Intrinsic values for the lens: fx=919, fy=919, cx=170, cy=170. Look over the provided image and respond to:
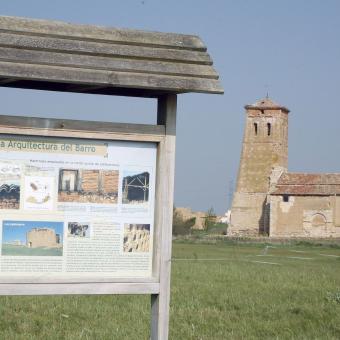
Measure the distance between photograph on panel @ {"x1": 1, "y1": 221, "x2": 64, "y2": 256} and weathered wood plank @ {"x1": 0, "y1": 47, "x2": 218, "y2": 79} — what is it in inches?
50.7

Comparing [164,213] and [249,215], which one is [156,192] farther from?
[249,215]

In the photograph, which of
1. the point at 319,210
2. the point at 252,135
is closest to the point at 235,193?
the point at 252,135

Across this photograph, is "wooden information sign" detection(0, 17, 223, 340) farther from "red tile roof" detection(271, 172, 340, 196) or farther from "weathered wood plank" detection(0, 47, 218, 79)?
"red tile roof" detection(271, 172, 340, 196)

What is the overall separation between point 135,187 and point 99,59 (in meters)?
1.10

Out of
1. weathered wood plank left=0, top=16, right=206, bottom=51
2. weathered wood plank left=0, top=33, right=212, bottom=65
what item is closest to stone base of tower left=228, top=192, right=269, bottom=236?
weathered wood plank left=0, top=16, right=206, bottom=51

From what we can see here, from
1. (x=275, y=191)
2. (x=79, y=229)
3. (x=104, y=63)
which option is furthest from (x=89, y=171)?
(x=275, y=191)

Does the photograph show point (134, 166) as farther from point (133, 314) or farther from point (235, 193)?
point (235, 193)

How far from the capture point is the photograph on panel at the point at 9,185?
7301mm

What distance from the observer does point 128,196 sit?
7609mm

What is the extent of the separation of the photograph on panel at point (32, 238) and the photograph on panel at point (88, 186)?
0.85 feet

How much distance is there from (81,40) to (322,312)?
6.47 m

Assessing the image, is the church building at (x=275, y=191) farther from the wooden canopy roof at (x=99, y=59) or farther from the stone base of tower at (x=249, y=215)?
the wooden canopy roof at (x=99, y=59)

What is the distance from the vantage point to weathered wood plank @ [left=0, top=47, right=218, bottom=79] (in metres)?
7.22

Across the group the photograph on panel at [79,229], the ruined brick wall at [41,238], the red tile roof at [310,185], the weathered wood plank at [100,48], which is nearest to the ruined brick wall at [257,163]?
the red tile roof at [310,185]
